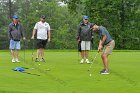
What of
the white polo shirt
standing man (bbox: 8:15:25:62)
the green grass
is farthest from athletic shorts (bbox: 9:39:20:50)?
the green grass

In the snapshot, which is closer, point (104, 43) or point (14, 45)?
point (104, 43)

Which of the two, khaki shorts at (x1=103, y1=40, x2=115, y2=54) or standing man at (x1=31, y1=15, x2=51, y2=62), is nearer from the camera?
khaki shorts at (x1=103, y1=40, x2=115, y2=54)

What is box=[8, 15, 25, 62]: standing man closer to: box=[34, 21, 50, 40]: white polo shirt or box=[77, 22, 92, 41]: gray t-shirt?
box=[34, 21, 50, 40]: white polo shirt

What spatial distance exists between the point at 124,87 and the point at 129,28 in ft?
133

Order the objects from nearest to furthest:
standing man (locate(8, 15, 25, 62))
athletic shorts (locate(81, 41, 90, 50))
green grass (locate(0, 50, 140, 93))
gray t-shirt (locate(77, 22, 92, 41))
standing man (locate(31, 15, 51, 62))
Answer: green grass (locate(0, 50, 140, 93)) → gray t-shirt (locate(77, 22, 92, 41)) → athletic shorts (locate(81, 41, 90, 50)) → standing man (locate(8, 15, 25, 62)) → standing man (locate(31, 15, 51, 62))

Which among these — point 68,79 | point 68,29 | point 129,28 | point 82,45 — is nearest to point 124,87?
point 68,79

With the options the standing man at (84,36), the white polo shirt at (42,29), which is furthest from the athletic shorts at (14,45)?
the standing man at (84,36)

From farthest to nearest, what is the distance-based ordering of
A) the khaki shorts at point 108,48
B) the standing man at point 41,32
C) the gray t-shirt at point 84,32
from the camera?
the standing man at point 41,32 → the gray t-shirt at point 84,32 → the khaki shorts at point 108,48

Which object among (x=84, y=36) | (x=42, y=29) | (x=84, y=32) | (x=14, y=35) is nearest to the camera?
(x=84, y=32)

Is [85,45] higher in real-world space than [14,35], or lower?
lower

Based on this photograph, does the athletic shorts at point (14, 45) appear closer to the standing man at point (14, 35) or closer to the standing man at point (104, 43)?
the standing man at point (14, 35)

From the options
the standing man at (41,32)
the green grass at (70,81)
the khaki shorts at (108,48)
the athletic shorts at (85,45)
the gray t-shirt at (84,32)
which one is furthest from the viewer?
the standing man at (41,32)

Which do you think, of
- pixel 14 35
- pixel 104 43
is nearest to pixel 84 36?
pixel 14 35

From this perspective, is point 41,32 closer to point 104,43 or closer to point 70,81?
point 104,43
